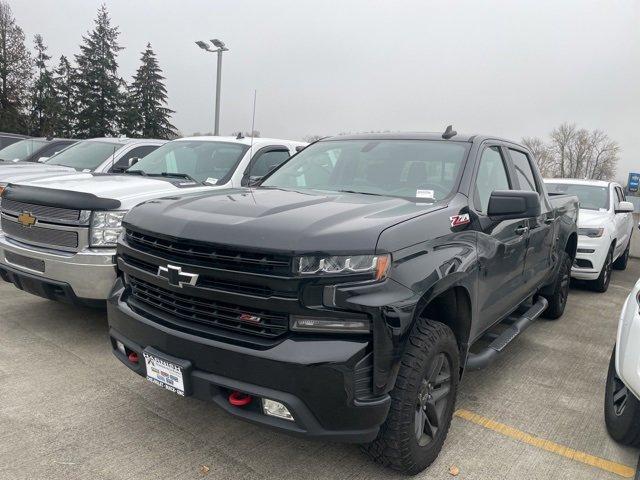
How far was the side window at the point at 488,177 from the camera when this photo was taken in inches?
136

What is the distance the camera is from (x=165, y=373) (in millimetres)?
2572

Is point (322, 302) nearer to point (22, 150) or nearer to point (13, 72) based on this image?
point (22, 150)

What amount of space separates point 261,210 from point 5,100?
4668cm

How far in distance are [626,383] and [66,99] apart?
4846 centimetres

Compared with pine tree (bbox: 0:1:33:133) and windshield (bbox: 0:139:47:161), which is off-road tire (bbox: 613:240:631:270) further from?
pine tree (bbox: 0:1:33:133)

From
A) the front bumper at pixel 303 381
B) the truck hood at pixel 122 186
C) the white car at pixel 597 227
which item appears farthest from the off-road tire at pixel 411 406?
the white car at pixel 597 227

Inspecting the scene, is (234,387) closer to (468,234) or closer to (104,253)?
(468,234)

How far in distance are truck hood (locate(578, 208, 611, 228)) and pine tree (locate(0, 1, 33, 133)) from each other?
1700 inches

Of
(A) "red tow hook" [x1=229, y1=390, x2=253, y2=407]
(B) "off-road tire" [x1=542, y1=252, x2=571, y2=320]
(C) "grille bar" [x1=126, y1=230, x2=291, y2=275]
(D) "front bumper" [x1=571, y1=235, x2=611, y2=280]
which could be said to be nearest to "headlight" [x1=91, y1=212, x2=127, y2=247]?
(C) "grille bar" [x1=126, y1=230, x2=291, y2=275]

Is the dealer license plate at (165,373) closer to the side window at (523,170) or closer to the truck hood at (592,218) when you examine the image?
the side window at (523,170)

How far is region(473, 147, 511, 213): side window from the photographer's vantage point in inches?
136

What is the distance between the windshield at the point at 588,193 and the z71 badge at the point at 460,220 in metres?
5.87

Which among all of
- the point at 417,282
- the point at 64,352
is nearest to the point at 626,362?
the point at 417,282

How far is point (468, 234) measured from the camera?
3127mm
